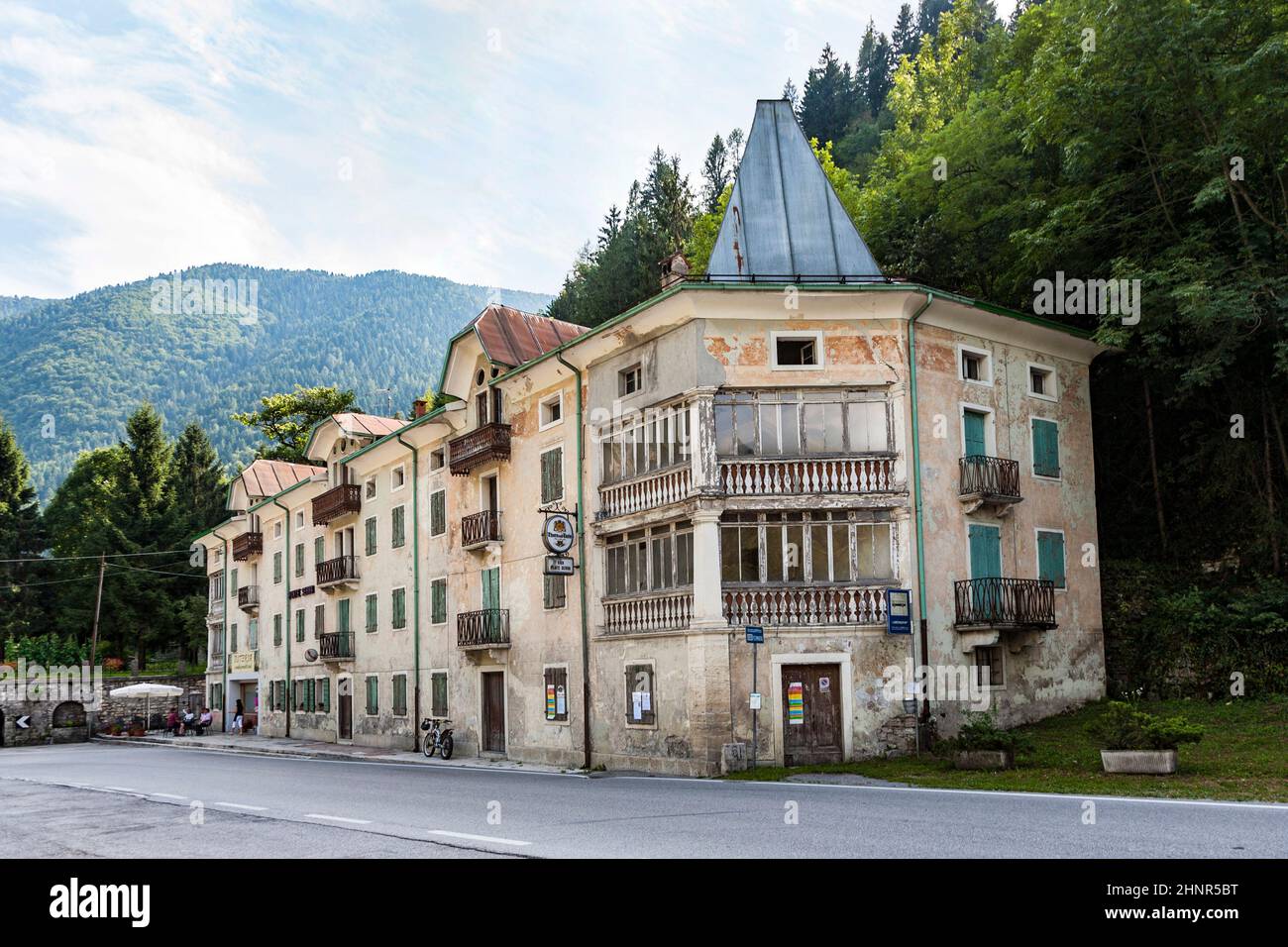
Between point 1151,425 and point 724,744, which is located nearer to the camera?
point 724,744

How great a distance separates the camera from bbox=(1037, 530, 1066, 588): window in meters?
28.7

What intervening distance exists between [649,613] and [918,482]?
6.89 metres

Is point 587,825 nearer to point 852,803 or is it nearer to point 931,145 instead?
point 852,803

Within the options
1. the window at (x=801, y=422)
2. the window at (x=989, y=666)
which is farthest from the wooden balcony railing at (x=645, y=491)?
the window at (x=989, y=666)

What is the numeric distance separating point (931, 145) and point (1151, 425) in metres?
12.1

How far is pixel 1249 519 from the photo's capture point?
30094 mm

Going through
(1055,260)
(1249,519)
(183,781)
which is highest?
(1055,260)

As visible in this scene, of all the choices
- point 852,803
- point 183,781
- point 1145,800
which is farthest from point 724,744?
point 183,781

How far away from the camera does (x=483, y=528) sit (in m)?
33.4

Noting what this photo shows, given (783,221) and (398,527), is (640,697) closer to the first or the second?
(783,221)

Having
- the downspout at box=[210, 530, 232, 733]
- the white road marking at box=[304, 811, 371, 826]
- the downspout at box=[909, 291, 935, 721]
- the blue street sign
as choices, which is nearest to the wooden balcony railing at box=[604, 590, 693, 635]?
the blue street sign

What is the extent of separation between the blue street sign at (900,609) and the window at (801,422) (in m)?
3.18

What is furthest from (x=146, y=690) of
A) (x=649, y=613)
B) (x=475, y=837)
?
(x=475, y=837)

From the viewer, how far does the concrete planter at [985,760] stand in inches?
830
